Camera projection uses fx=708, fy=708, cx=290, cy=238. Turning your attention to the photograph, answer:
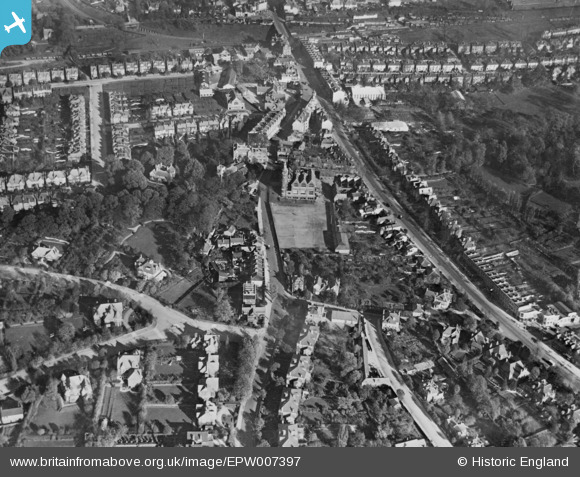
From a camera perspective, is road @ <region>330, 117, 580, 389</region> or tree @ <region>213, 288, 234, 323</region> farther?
tree @ <region>213, 288, 234, 323</region>

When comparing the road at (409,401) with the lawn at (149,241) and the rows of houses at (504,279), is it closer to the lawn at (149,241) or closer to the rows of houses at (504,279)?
the rows of houses at (504,279)

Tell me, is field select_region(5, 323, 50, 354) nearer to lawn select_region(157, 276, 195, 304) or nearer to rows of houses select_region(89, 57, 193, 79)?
lawn select_region(157, 276, 195, 304)

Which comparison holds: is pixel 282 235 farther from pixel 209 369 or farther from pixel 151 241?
pixel 209 369

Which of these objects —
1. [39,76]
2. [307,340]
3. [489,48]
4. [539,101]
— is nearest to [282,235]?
[307,340]

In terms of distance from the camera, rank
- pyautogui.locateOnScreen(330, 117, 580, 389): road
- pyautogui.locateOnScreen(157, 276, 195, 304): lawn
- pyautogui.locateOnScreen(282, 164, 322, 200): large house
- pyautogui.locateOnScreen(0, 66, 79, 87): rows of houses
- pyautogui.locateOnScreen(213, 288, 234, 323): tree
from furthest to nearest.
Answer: pyautogui.locateOnScreen(0, 66, 79, 87): rows of houses, pyautogui.locateOnScreen(282, 164, 322, 200): large house, pyautogui.locateOnScreen(157, 276, 195, 304): lawn, pyautogui.locateOnScreen(213, 288, 234, 323): tree, pyautogui.locateOnScreen(330, 117, 580, 389): road

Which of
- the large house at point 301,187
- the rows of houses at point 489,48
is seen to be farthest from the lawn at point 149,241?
the rows of houses at point 489,48

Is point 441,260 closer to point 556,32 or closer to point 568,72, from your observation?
point 568,72

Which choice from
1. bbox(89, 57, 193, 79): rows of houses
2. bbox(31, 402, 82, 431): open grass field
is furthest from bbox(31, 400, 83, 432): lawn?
bbox(89, 57, 193, 79): rows of houses
